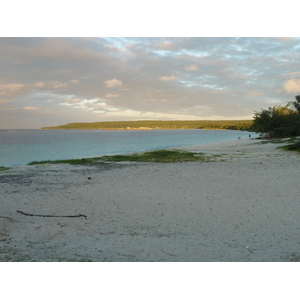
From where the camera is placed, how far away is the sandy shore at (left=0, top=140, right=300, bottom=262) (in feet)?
17.3

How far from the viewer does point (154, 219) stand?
741 cm

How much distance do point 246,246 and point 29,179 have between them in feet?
34.2

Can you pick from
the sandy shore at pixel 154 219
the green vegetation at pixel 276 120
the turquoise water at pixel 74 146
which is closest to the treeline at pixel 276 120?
the green vegetation at pixel 276 120

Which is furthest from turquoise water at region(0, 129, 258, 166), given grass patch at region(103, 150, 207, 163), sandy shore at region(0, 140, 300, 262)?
sandy shore at region(0, 140, 300, 262)

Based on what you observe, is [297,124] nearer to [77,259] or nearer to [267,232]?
[267,232]

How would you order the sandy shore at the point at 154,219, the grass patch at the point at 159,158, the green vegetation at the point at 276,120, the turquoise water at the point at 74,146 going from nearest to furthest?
the sandy shore at the point at 154,219 < the grass patch at the point at 159,158 < the turquoise water at the point at 74,146 < the green vegetation at the point at 276,120

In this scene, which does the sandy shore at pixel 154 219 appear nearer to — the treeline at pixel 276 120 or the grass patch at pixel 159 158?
the grass patch at pixel 159 158

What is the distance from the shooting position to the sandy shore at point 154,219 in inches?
207

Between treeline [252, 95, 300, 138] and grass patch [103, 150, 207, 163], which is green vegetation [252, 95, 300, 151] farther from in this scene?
grass patch [103, 150, 207, 163]

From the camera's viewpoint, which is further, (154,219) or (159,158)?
(159,158)

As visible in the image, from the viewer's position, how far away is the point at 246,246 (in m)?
5.50

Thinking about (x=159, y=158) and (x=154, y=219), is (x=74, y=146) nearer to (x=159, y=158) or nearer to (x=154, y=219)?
(x=159, y=158)

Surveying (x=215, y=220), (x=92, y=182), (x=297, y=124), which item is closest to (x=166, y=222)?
(x=215, y=220)

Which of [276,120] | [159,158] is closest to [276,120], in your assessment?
[276,120]
